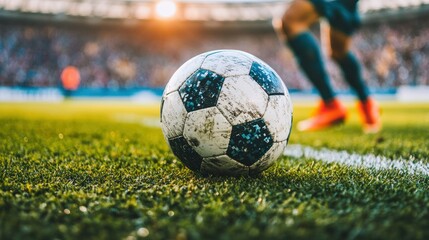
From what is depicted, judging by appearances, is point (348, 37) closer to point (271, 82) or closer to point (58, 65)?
point (271, 82)

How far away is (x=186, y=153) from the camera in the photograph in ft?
6.28

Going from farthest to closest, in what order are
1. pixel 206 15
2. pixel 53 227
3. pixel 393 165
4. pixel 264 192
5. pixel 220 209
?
pixel 206 15 < pixel 393 165 < pixel 264 192 < pixel 220 209 < pixel 53 227

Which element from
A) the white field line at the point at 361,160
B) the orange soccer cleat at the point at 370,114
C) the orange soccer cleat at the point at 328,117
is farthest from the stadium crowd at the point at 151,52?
the white field line at the point at 361,160

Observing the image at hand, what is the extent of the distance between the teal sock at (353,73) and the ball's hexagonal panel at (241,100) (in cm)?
272

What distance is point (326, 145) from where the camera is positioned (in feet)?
10.8

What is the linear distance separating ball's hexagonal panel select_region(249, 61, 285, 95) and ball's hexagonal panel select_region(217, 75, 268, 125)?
0.03 metres

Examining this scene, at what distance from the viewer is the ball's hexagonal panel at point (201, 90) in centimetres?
181

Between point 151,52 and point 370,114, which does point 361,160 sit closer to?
point 370,114

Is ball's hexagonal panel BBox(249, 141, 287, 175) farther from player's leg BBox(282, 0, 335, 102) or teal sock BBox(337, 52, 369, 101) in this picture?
teal sock BBox(337, 52, 369, 101)

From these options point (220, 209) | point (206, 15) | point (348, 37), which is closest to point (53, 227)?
point (220, 209)

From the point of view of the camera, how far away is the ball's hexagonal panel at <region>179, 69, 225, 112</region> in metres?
1.81

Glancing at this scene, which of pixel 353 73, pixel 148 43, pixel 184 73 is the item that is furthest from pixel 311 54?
pixel 148 43

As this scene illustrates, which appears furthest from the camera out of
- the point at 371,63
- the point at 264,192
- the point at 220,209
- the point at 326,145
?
the point at 371,63

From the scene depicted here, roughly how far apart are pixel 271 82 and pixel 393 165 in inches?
36.0
